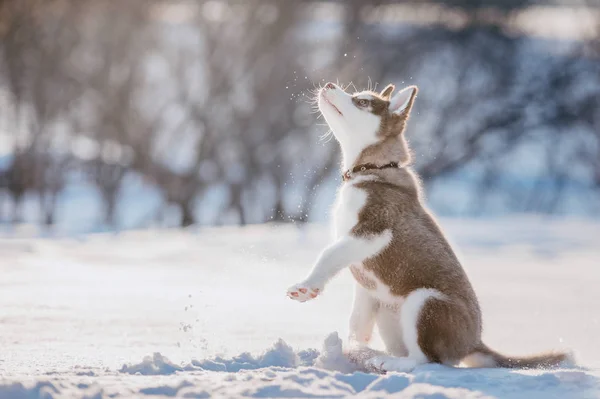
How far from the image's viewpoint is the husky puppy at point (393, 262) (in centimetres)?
470

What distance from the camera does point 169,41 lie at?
1400cm

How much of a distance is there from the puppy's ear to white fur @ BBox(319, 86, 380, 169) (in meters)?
0.13

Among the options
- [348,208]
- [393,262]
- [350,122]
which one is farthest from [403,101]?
[393,262]

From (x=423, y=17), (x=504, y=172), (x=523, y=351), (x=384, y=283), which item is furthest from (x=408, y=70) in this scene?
(x=384, y=283)

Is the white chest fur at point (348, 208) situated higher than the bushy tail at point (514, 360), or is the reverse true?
the white chest fur at point (348, 208)

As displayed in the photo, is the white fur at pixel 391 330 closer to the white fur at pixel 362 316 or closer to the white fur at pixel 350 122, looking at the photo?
the white fur at pixel 362 316

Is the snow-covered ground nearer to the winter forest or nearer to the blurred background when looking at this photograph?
the winter forest

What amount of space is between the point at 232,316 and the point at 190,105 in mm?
7633

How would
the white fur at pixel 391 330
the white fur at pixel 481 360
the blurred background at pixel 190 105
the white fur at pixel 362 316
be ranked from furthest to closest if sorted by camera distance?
the blurred background at pixel 190 105 → the white fur at pixel 362 316 → the white fur at pixel 391 330 → the white fur at pixel 481 360

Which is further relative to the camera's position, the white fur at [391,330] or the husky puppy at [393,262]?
the white fur at [391,330]

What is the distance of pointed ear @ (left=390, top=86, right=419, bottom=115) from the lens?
17.1ft

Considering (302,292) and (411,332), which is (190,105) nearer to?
(302,292)

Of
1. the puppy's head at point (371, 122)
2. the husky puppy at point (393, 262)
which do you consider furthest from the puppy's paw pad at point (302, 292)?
the puppy's head at point (371, 122)

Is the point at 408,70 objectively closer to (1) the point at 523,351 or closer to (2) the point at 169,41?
(2) the point at 169,41
